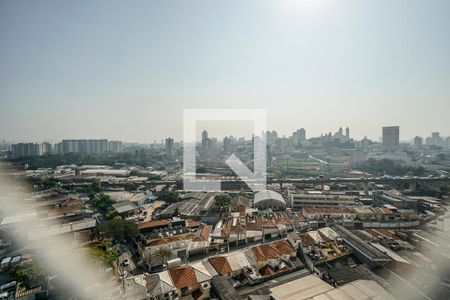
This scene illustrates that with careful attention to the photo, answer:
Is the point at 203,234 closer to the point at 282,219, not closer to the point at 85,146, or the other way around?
the point at 282,219

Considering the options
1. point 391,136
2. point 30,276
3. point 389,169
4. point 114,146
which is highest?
point 391,136

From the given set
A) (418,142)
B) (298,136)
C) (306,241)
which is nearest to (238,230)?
(306,241)

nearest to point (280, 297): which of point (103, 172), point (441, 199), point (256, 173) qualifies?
point (441, 199)

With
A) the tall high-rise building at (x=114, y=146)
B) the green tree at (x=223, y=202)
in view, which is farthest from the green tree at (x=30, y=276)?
the tall high-rise building at (x=114, y=146)

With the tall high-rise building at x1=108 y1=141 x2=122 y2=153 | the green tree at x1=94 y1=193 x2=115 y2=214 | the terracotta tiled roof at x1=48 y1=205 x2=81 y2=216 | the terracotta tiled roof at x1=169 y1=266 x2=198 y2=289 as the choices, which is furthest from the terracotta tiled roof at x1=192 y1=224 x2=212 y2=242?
the tall high-rise building at x1=108 y1=141 x2=122 y2=153

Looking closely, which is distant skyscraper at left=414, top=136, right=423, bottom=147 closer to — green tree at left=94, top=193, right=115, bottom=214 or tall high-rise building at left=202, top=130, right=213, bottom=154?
tall high-rise building at left=202, top=130, right=213, bottom=154

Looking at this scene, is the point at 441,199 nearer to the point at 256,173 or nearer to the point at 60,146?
the point at 256,173
